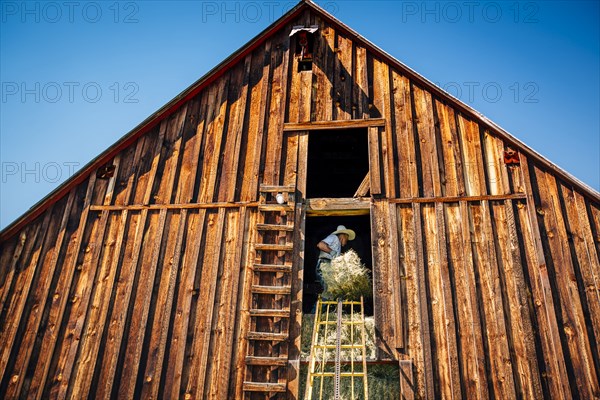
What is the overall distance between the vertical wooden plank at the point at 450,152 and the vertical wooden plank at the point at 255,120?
9.50 ft

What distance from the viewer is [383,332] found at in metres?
7.21

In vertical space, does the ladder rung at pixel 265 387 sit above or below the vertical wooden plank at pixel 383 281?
below

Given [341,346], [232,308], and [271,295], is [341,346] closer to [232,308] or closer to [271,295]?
[271,295]

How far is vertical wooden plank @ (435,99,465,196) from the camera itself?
8.01 m

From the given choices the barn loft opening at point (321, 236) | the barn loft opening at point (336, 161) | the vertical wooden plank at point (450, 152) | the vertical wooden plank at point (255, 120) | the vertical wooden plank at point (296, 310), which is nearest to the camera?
the vertical wooden plank at point (296, 310)

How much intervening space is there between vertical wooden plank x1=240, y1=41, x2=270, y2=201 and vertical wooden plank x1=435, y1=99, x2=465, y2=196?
9.50 feet

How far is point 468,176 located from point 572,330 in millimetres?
2836

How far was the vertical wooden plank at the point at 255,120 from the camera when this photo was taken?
28.1ft

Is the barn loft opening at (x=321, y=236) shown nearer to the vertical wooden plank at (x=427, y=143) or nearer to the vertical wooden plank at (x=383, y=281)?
the vertical wooden plank at (x=383, y=281)

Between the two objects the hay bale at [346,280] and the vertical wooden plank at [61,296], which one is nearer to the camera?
the vertical wooden plank at [61,296]

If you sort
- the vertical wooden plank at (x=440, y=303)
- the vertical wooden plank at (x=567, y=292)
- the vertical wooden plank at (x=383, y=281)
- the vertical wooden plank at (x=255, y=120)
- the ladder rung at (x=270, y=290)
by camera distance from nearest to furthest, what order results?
the vertical wooden plank at (x=567, y=292), the vertical wooden plank at (x=440, y=303), the vertical wooden plank at (x=383, y=281), the ladder rung at (x=270, y=290), the vertical wooden plank at (x=255, y=120)

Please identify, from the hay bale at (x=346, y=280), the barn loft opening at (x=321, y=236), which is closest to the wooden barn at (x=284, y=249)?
the hay bale at (x=346, y=280)

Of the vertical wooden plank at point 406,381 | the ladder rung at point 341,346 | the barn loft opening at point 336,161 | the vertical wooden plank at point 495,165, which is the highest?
the barn loft opening at point 336,161

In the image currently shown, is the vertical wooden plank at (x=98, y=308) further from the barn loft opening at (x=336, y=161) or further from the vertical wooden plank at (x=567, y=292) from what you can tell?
the vertical wooden plank at (x=567, y=292)
